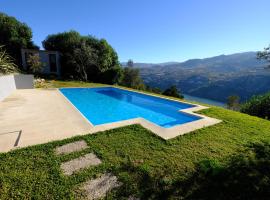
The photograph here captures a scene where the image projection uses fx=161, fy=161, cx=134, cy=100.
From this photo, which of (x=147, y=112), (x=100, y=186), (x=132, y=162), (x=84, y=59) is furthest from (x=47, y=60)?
(x=100, y=186)

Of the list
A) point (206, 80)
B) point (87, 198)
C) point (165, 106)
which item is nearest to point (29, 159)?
point (87, 198)

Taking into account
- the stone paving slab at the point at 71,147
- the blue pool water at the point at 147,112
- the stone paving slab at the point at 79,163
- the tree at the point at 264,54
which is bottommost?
the blue pool water at the point at 147,112

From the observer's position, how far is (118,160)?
334 cm

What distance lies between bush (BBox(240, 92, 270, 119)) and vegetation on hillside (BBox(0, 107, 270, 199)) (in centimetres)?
583

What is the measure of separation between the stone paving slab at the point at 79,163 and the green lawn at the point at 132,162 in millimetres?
114

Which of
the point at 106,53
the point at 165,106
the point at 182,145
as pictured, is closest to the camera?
the point at 182,145

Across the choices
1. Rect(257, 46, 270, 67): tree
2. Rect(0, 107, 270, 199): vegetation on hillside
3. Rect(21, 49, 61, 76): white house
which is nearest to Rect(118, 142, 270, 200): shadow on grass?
Rect(0, 107, 270, 199): vegetation on hillside

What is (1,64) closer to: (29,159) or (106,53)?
(29,159)

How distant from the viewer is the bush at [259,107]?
9.20m

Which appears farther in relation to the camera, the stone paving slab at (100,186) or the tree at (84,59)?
the tree at (84,59)

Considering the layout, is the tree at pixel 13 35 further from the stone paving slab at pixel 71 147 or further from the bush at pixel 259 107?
the bush at pixel 259 107

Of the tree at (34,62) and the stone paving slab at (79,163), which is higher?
the tree at (34,62)

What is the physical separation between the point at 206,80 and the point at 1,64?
9653cm

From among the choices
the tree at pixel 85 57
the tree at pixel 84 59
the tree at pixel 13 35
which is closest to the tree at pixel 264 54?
the tree at pixel 85 57
